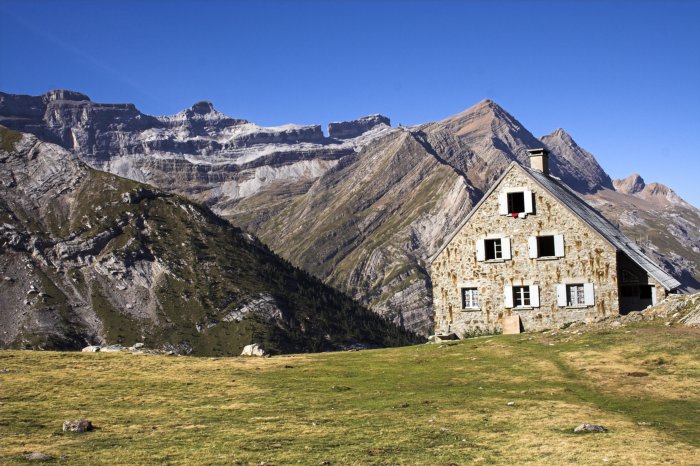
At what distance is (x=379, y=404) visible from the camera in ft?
98.6

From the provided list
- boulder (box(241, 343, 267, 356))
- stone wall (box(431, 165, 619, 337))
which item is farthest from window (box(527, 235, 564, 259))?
boulder (box(241, 343, 267, 356))

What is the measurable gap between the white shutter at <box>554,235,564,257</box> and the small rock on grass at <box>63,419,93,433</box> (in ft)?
147

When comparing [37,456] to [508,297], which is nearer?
[37,456]

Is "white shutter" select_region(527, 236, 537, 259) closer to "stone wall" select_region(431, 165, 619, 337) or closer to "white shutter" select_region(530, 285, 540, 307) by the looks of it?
"stone wall" select_region(431, 165, 619, 337)

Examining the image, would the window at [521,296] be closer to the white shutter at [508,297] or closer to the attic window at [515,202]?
the white shutter at [508,297]

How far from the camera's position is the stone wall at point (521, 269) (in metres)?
59.6

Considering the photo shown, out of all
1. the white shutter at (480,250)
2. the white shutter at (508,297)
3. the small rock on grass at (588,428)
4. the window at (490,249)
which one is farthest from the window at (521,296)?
the small rock on grass at (588,428)

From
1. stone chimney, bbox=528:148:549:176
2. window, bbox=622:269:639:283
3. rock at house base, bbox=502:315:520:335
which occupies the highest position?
stone chimney, bbox=528:148:549:176

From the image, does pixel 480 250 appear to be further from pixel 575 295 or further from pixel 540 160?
pixel 540 160

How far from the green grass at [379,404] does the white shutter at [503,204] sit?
58.1 ft

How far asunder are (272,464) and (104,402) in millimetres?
14170

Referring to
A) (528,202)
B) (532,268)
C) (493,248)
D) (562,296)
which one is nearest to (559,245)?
(532,268)

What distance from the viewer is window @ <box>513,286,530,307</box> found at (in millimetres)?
62000

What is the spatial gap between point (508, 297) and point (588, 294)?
21.8 ft
